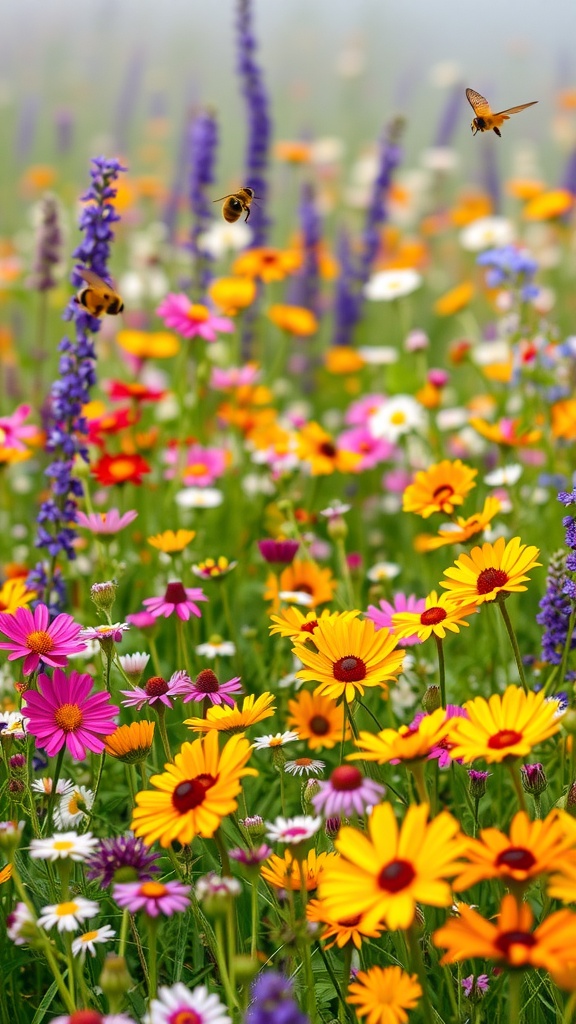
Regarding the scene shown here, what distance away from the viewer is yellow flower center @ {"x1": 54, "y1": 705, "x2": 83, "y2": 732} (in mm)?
1388

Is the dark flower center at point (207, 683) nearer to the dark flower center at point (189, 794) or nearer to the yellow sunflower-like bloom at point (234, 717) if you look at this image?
the yellow sunflower-like bloom at point (234, 717)

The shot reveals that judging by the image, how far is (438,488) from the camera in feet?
6.13

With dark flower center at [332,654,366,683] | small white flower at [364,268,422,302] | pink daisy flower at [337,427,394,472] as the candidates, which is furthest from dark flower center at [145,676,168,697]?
small white flower at [364,268,422,302]

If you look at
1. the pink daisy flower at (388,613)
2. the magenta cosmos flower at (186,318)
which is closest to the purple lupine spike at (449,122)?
the magenta cosmos flower at (186,318)

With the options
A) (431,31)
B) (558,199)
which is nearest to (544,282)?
(558,199)

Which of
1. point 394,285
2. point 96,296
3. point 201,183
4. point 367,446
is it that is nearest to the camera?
point 96,296

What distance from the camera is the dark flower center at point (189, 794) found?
1149 millimetres

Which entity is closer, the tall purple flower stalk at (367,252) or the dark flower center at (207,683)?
the dark flower center at (207,683)

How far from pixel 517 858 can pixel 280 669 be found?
119 cm

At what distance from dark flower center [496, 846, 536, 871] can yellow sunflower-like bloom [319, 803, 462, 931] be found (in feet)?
0.15

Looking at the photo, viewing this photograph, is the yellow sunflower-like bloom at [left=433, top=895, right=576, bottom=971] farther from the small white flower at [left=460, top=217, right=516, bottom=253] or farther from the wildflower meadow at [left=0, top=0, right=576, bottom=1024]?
the small white flower at [left=460, top=217, right=516, bottom=253]

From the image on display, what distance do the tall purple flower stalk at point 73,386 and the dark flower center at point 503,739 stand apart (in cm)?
106

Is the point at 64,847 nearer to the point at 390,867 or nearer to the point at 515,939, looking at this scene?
the point at 390,867

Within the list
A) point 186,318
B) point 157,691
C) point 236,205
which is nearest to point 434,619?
point 157,691
